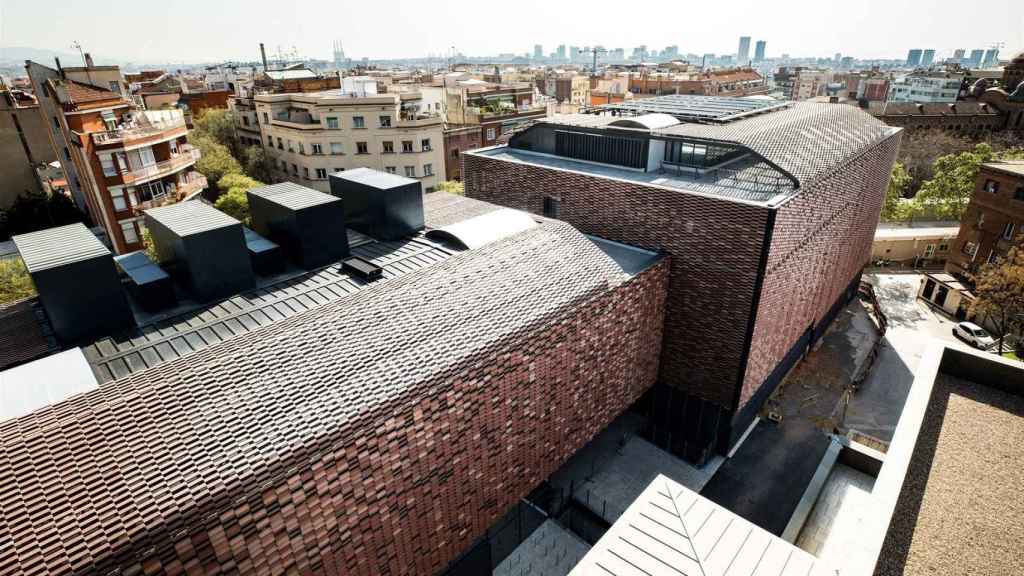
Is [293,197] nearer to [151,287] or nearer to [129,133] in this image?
[151,287]

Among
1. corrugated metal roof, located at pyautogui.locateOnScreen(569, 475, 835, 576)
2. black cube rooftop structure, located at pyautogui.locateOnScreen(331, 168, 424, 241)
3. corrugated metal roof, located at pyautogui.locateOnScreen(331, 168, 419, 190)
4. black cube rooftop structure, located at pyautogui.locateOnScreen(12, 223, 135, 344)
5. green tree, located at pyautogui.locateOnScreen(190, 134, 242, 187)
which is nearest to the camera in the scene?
corrugated metal roof, located at pyautogui.locateOnScreen(569, 475, 835, 576)

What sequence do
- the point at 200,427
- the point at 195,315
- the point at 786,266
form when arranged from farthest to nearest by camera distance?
the point at 786,266 < the point at 195,315 < the point at 200,427

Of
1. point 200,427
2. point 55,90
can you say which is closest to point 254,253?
point 200,427

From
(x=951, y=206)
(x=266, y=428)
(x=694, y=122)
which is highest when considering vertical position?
(x=694, y=122)

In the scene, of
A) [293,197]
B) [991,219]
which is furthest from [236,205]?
[991,219]

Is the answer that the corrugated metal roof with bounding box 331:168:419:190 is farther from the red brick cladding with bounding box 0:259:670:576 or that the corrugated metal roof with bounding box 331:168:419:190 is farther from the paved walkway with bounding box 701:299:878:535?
the paved walkway with bounding box 701:299:878:535

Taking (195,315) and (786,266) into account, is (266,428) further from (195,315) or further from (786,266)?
(786,266)

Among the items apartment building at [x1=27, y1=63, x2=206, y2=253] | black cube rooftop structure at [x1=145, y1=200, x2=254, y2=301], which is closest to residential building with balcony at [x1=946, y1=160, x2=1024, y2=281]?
black cube rooftop structure at [x1=145, y1=200, x2=254, y2=301]

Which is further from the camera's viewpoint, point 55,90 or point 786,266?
point 55,90
